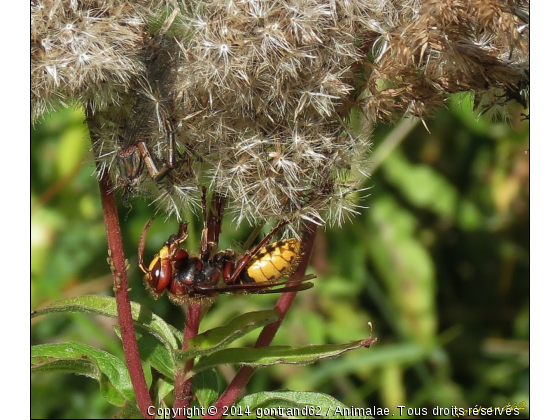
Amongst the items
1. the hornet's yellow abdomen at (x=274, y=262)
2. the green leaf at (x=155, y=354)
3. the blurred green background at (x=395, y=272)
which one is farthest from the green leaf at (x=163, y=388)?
the blurred green background at (x=395, y=272)

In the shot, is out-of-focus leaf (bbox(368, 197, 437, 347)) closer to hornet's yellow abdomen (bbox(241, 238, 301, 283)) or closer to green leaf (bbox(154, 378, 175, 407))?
hornet's yellow abdomen (bbox(241, 238, 301, 283))

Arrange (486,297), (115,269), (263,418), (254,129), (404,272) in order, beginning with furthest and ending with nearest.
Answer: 1. (486,297)
2. (404,272)
3. (263,418)
4. (254,129)
5. (115,269)

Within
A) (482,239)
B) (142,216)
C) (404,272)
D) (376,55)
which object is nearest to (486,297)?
(482,239)

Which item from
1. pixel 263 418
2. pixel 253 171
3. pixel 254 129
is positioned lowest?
pixel 263 418

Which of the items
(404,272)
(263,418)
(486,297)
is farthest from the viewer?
(486,297)

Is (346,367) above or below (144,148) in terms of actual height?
below

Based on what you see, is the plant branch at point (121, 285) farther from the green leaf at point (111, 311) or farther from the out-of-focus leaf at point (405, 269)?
the out-of-focus leaf at point (405, 269)

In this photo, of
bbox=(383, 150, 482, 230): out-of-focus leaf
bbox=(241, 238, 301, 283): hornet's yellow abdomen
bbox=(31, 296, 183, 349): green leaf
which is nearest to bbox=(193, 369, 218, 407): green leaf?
bbox=(31, 296, 183, 349): green leaf

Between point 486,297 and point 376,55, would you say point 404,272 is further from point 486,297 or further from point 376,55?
point 376,55
